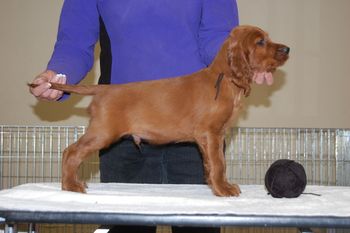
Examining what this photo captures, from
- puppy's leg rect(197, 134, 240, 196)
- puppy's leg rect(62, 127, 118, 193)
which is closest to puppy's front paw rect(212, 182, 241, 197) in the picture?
puppy's leg rect(197, 134, 240, 196)

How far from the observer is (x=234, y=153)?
14.4 feet

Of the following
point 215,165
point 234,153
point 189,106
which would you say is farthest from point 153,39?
point 234,153

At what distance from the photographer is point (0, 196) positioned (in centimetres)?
159

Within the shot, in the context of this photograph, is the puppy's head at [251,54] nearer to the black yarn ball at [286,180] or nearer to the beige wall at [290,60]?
the black yarn ball at [286,180]

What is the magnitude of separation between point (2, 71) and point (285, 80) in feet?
9.31

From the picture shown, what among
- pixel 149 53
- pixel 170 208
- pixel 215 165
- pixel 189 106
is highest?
pixel 149 53

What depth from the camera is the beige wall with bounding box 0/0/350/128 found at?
15.1 ft

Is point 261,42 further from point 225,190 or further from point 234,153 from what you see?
point 234,153

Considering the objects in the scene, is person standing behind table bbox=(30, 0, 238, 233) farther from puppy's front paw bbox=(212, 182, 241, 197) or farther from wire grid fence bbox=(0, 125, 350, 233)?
wire grid fence bbox=(0, 125, 350, 233)

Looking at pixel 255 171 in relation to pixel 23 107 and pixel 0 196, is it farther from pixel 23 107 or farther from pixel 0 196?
pixel 0 196

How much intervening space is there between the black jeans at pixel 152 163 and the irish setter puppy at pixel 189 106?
0.70 feet

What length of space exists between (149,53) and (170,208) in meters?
0.85

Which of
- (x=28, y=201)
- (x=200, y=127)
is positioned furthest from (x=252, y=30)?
(x=28, y=201)

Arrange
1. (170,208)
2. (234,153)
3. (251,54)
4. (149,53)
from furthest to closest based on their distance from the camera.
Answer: (234,153), (149,53), (251,54), (170,208)
